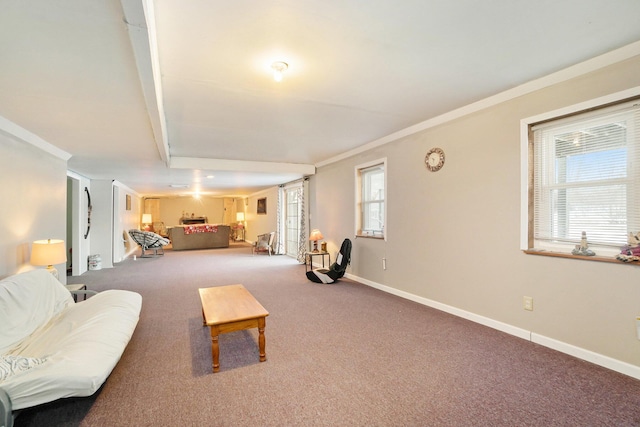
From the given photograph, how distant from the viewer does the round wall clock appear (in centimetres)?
358

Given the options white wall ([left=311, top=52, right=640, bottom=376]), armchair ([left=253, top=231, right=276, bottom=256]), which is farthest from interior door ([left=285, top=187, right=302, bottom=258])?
white wall ([left=311, top=52, right=640, bottom=376])

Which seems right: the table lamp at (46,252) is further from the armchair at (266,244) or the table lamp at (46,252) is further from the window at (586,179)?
the armchair at (266,244)

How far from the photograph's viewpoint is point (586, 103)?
7.67ft

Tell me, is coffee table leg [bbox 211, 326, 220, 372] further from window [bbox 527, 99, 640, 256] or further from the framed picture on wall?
the framed picture on wall

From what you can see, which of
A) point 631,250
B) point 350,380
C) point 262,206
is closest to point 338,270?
point 350,380

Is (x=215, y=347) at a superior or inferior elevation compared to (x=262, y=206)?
inferior

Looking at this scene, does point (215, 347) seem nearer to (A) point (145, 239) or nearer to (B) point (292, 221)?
(B) point (292, 221)

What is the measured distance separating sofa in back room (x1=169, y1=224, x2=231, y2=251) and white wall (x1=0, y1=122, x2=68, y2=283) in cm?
603

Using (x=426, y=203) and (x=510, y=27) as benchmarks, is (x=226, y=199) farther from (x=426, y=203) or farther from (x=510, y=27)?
(x=510, y=27)

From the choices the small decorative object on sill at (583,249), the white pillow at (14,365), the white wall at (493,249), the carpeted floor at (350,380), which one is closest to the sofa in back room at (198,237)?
the carpeted floor at (350,380)

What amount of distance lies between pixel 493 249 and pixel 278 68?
261 centimetres

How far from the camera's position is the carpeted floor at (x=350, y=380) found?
69.1 inches

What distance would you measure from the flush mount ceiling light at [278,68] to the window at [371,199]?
8.28 feet

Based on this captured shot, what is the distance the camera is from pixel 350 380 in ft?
6.99
